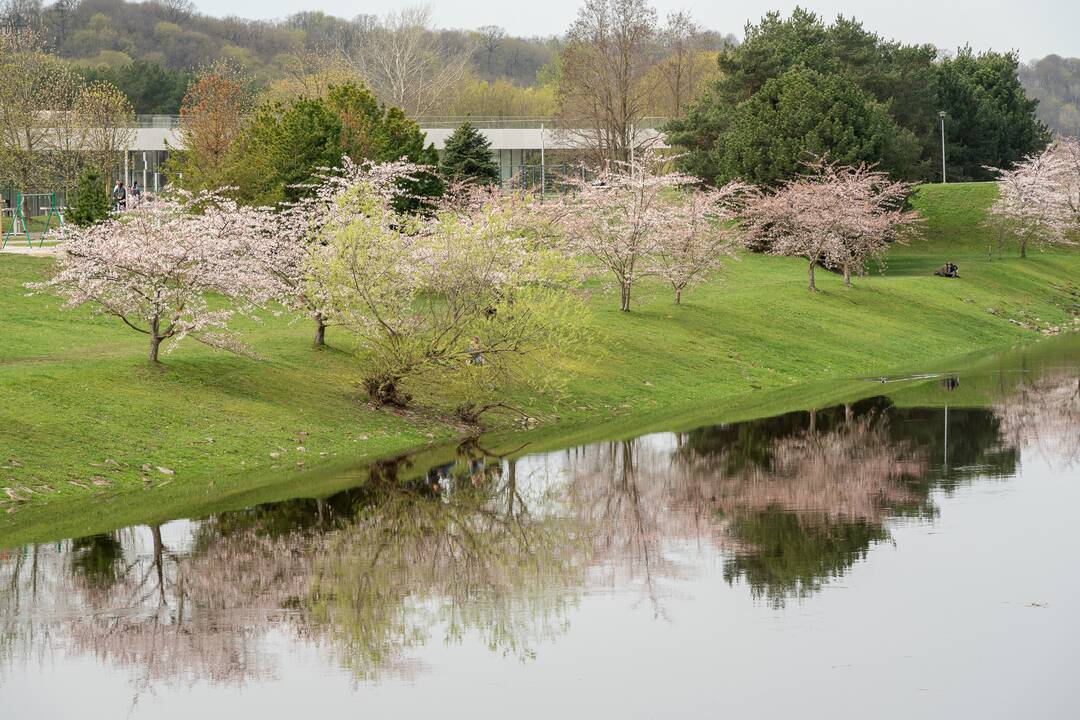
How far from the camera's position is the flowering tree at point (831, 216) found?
67.6 meters

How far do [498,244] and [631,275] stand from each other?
63.3 feet

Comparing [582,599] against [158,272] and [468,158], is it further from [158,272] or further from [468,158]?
[468,158]

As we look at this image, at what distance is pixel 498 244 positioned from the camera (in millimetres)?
37156

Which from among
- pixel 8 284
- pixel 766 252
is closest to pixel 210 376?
pixel 8 284

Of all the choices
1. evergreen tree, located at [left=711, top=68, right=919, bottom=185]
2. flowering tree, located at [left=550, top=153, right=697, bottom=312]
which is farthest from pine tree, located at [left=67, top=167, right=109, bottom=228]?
evergreen tree, located at [left=711, top=68, right=919, bottom=185]

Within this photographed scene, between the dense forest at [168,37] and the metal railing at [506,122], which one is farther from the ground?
the dense forest at [168,37]

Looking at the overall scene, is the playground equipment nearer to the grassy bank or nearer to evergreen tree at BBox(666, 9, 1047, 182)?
the grassy bank

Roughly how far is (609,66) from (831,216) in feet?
96.1

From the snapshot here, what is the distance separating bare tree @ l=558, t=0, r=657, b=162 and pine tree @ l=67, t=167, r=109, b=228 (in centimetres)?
3932

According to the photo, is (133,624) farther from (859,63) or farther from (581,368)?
(859,63)

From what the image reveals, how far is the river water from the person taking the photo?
16766 mm

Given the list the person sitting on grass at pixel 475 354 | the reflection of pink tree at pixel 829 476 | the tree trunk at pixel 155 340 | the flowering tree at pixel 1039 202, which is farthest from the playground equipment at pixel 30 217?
the flowering tree at pixel 1039 202

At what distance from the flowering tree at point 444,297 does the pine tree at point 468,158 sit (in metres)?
37.2

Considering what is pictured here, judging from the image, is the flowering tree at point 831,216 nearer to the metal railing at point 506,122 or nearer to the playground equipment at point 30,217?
the metal railing at point 506,122
